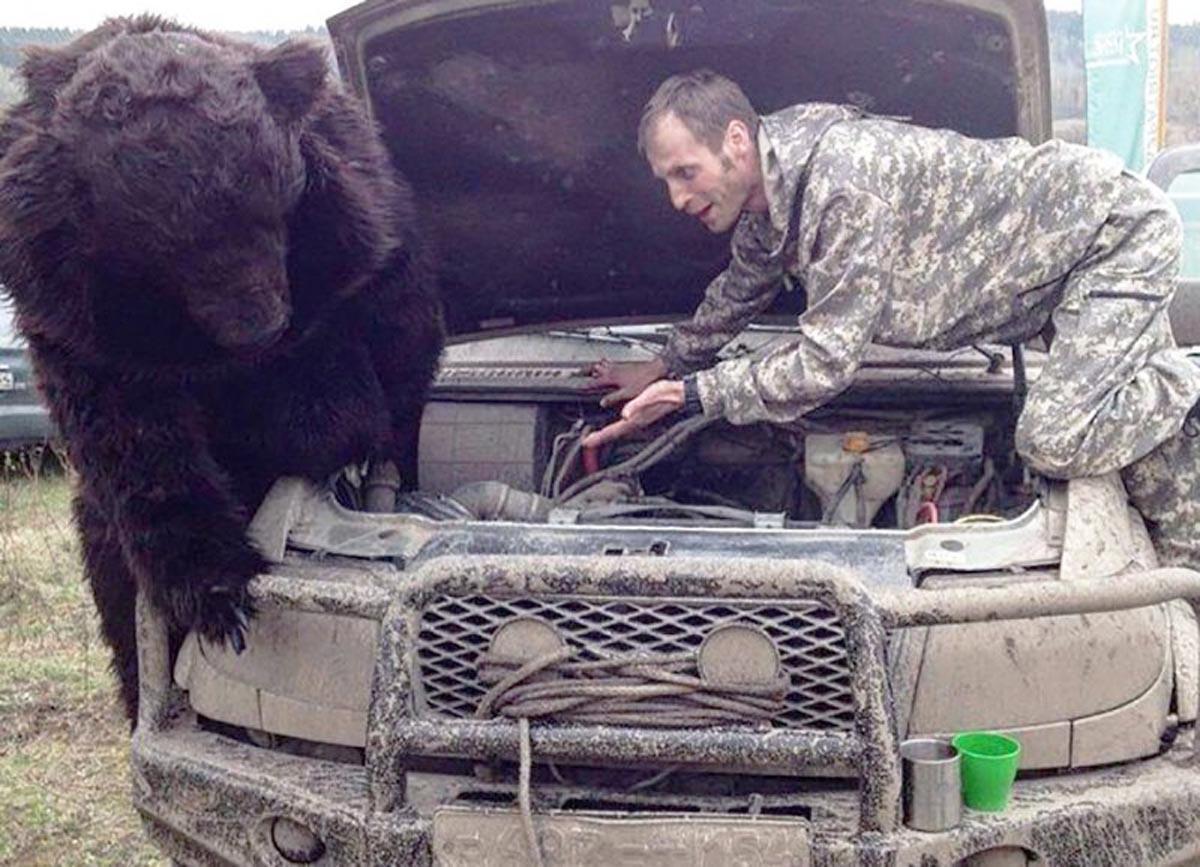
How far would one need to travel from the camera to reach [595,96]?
4.01 metres

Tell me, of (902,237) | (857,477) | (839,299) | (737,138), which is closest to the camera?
(839,299)

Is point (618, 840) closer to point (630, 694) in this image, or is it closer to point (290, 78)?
point (630, 694)

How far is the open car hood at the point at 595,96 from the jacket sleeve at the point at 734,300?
1.12 feet

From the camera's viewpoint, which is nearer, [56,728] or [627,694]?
[627,694]

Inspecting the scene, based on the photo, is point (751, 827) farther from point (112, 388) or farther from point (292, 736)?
point (112, 388)

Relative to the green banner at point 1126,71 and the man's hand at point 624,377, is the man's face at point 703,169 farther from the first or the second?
the green banner at point 1126,71

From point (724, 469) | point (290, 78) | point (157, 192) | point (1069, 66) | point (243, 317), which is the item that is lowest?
point (1069, 66)

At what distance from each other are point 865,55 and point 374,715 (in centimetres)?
225

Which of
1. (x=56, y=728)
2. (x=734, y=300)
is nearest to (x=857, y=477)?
(x=734, y=300)

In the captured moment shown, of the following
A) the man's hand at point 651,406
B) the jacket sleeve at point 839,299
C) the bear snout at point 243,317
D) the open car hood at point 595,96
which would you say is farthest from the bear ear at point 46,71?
the jacket sleeve at point 839,299

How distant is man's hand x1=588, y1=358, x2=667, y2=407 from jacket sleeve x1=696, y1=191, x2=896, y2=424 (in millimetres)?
754

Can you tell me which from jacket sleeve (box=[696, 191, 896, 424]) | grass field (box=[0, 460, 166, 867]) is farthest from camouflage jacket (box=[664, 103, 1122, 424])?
grass field (box=[0, 460, 166, 867])

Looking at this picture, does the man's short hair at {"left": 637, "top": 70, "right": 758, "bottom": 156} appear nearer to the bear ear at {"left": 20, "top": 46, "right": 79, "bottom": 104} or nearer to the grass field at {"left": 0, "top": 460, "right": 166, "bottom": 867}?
the bear ear at {"left": 20, "top": 46, "right": 79, "bottom": 104}

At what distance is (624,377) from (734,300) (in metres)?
0.38
